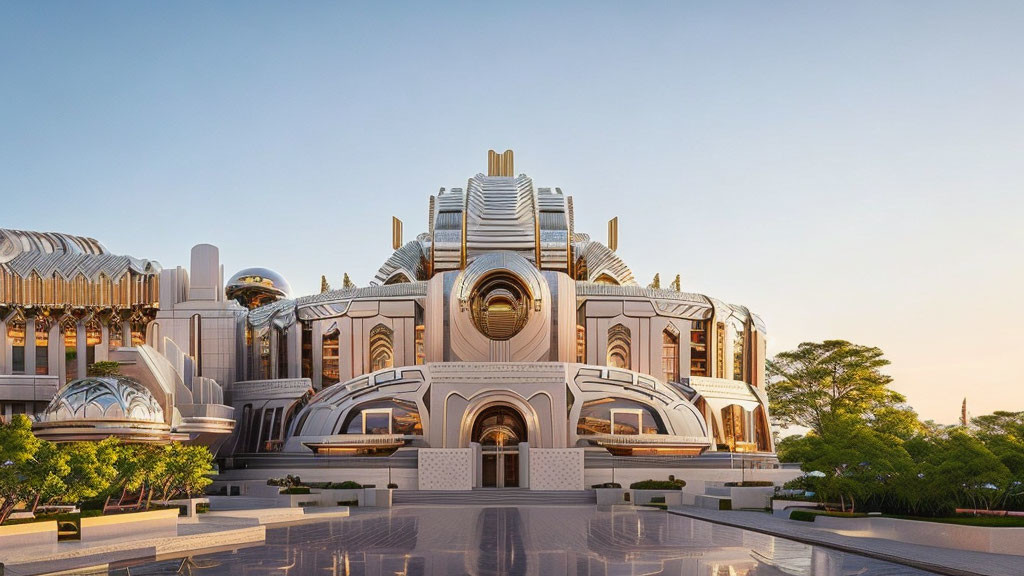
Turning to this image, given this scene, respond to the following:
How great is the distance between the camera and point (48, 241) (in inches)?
2495

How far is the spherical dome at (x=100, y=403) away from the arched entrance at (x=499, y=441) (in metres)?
15.8

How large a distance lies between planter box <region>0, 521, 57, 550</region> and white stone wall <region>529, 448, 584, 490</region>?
83.8 ft

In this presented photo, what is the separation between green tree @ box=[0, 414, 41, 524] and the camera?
20547 millimetres

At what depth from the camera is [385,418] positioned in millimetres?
48500

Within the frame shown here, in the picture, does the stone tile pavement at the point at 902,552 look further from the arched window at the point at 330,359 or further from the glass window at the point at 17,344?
the glass window at the point at 17,344

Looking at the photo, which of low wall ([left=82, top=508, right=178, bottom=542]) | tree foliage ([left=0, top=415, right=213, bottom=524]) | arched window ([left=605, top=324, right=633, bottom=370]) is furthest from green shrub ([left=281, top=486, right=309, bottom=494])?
arched window ([left=605, top=324, right=633, bottom=370])

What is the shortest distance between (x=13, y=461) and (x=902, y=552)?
62.6ft

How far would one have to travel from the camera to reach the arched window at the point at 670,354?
2327 inches

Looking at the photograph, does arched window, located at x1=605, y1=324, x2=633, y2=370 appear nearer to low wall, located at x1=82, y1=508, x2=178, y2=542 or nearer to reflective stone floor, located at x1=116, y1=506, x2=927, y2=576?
reflective stone floor, located at x1=116, y1=506, x2=927, y2=576

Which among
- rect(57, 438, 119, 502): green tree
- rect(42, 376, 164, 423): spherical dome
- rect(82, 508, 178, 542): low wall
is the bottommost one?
rect(82, 508, 178, 542): low wall

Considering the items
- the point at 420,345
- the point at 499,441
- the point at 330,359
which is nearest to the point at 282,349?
the point at 330,359

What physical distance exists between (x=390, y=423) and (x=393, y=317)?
10914mm

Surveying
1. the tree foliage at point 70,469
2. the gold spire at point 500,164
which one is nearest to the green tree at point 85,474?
the tree foliage at point 70,469

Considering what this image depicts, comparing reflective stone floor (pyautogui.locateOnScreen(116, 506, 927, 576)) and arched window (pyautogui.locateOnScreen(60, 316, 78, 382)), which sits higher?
arched window (pyautogui.locateOnScreen(60, 316, 78, 382))
